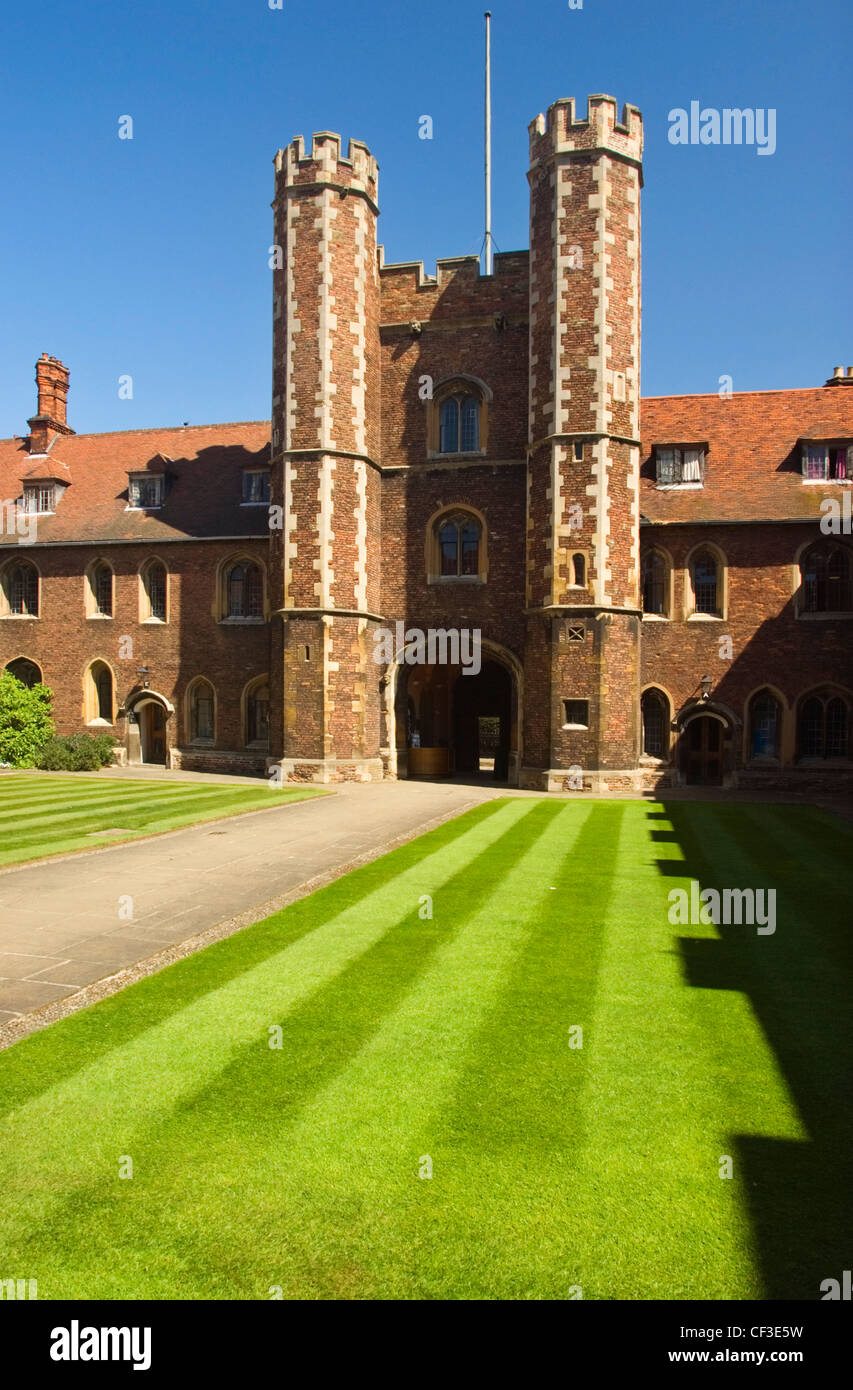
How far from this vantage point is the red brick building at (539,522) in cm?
2369

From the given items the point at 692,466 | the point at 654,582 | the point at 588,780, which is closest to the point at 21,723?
the point at 588,780

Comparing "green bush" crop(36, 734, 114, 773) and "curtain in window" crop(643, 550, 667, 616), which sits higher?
"curtain in window" crop(643, 550, 667, 616)

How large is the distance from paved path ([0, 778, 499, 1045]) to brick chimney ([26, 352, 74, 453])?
24311mm

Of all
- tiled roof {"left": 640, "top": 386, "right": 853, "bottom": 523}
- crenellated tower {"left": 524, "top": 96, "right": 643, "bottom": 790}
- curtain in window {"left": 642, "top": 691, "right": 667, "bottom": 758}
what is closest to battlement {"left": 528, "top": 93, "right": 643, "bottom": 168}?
crenellated tower {"left": 524, "top": 96, "right": 643, "bottom": 790}

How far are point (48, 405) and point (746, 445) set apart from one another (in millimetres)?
26102

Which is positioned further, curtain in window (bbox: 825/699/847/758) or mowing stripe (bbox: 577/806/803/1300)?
curtain in window (bbox: 825/699/847/758)

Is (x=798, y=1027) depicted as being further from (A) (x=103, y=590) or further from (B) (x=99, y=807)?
(A) (x=103, y=590)

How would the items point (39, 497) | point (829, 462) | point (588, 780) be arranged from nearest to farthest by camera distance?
point (588, 780)
point (829, 462)
point (39, 497)

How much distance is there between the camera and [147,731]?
30.5 meters

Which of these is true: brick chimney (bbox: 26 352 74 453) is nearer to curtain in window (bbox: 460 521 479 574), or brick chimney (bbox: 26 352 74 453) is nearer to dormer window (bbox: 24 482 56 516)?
dormer window (bbox: 24 482 56 516)

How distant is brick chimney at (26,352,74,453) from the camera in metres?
34.2

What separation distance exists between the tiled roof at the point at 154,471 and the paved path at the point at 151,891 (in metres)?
16.2

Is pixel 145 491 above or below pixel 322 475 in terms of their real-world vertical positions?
above
